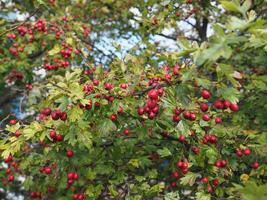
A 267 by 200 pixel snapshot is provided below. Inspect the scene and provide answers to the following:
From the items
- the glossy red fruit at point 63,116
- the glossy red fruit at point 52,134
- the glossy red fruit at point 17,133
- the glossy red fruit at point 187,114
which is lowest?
the glossy red fruit at point 17,133

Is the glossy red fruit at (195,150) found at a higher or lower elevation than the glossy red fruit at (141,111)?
lower

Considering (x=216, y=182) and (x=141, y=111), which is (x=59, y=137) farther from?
(x=216, y=182)

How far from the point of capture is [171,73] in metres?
3.89

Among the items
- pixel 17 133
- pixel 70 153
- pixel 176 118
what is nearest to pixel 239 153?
pixel 176 118

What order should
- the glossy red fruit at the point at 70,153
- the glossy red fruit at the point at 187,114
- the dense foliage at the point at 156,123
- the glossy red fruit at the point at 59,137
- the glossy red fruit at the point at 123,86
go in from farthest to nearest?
the glossy red fruit at the point at 70,153 → the glossy red fruit at the point at 59,137 → the glossy red fruit at the point at 123,86 → the glossy red fruit at the point at 187,114 → the dense foliage at the point at 156,123

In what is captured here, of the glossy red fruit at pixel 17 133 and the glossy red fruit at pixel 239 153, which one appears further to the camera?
the glossy red fruit at pixel 239 153

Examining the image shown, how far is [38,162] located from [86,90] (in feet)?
5.87

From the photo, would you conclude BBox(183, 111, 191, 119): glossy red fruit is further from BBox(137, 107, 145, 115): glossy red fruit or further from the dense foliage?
BBox(137, 107, 145, 115): glossy red fruit

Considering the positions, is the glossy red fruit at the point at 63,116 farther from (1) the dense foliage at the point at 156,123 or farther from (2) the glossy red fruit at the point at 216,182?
(2) the glossy red fruit at the point at 216,182

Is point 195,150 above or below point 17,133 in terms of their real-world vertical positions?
below

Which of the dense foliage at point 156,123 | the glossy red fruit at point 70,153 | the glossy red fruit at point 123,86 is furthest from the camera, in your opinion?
the glossy red fruit at point 70,153

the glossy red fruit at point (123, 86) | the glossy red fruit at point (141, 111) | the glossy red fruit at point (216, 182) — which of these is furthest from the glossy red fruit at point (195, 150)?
the glossy red fruit at point (123, 86)

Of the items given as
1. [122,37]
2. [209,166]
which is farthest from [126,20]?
[209,166]

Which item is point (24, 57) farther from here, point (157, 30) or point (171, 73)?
point (171, 73)
